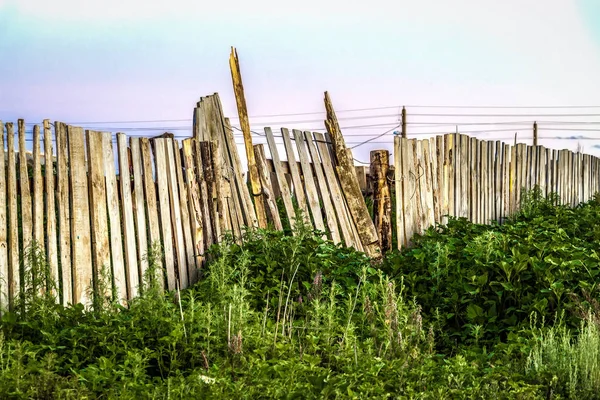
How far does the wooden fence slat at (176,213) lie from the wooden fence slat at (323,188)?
73.1 inches

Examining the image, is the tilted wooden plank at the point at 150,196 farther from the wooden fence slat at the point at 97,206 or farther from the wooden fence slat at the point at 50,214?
the wooden fence slat at the point at 50,214

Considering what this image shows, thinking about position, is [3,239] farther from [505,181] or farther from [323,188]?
[505,181]

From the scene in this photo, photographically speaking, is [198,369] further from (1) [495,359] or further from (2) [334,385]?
(1) [495,359]

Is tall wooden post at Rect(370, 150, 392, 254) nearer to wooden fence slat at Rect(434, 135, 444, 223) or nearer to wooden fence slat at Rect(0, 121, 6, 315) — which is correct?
wooden fence slat at Rect(434, 135, 444, 223)

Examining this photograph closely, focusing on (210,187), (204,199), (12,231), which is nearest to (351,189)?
(210,187)

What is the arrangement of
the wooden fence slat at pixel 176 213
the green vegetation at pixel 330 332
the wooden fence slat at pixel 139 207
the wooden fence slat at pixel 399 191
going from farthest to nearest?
the wooden fence slat at pixel 399 191 → the wooden fence slat at pixel 176 213 → the wooden fence slat at pixel 139 207 → the green vegetation at pixel 330 332

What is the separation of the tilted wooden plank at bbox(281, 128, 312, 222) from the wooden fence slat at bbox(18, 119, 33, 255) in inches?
119

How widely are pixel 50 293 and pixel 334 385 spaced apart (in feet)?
10.0

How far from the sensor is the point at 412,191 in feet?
31.2

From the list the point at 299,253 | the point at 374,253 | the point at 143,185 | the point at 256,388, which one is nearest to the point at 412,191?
the point at 374,253

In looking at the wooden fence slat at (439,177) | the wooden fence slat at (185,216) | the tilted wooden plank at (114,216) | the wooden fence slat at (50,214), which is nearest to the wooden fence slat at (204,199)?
the wooden fence slat at (185,216)

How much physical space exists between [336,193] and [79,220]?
10.9 feet

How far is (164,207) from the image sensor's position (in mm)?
7172

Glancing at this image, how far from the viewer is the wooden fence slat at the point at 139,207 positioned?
6906 mm
